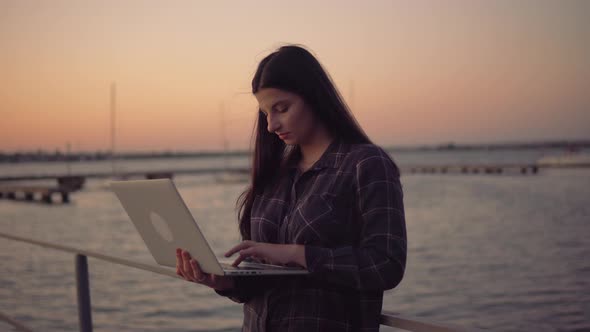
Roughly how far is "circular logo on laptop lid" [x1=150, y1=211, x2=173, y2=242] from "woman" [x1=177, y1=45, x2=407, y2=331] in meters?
0.05

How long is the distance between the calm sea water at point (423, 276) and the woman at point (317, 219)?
0.59 m

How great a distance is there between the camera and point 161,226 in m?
1.27

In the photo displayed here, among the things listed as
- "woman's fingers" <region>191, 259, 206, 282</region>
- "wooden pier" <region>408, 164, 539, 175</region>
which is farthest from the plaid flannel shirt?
"wooden pier" <region>408, 164, 539, 175</region>

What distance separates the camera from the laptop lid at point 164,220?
1126 millimetres

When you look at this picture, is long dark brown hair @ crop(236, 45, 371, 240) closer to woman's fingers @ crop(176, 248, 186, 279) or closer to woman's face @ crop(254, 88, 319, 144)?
woman's face @ crop(254, 88, 319, 144)

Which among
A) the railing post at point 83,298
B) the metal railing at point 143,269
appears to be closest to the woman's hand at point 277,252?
the metal railing at point 143,269

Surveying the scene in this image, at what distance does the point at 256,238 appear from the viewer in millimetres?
1363

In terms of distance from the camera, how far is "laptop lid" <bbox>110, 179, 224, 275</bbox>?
44.3 inches

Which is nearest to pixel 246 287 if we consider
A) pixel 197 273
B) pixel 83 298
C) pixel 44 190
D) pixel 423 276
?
pixel 197 273

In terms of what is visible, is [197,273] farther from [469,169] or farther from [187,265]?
[469,169]

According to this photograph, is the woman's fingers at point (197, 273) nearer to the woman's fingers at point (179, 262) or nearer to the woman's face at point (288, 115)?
the woman's fingers at point (179, 262)

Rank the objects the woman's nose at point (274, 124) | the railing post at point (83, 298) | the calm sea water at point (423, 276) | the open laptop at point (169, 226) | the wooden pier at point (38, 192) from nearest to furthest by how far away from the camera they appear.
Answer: the open laptop at point (169, 226)
the woman's nose at point (274, 124)
the railing post at point (83, 298)
the calm sea water at point (423, 276)
the wooden pier at point (38, 192)

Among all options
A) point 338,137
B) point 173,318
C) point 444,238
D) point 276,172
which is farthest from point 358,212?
point 444,238

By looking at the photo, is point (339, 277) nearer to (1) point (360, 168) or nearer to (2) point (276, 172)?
(1) point (360, 168)
